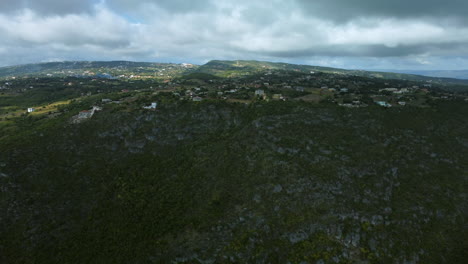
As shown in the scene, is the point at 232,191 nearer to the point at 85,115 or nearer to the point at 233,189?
the point at 233,189

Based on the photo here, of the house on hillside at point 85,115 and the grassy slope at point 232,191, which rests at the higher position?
the house on hillside at point 85,115

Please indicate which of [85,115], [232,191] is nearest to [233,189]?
[232,191]

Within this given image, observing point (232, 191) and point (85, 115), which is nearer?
point (232, 191)

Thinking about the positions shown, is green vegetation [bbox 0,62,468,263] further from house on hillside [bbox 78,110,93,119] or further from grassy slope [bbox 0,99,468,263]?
house on hillside [bbox 78,110,93,119]

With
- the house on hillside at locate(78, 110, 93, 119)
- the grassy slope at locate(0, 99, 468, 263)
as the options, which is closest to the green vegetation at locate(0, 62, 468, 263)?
the grassy slope at locate(0, 99, 468, 263)

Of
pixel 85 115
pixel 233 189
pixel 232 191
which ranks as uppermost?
pixel 85 115

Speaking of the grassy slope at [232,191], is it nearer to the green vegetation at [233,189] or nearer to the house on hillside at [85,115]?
the green vegetation at [233,189]

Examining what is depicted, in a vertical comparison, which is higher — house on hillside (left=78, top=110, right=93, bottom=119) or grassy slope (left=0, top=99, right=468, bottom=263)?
house on hillside (left=78, top=110, right=93, bottom=119)

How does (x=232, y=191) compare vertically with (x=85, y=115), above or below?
below

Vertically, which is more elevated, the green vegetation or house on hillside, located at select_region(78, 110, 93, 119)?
house on hillside, located at select_region(78, 110, 93, 119)

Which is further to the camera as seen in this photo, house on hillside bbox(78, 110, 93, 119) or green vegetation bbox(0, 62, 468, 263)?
house on hillside bbox(78, 110, 93, 119)

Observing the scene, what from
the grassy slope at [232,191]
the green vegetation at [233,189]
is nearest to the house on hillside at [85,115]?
the green vegetation at [233,189]
